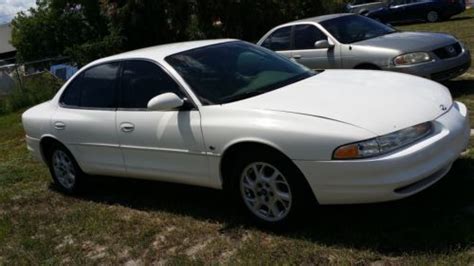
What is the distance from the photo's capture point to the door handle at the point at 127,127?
18.9 feet

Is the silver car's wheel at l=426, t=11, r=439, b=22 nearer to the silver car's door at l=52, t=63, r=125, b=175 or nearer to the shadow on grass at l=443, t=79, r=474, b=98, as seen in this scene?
the shadow on grass at l=443, t=79, r=474, b=98

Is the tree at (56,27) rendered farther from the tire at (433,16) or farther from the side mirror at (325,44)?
the side mirror at (325,44)

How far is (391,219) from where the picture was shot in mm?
4859

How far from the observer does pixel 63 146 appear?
6770 millimetres

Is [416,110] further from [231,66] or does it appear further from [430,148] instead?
[231,66]

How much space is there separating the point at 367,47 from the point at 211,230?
5.19m

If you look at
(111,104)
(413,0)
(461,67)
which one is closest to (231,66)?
(111,104)

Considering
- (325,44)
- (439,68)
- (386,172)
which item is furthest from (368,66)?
(386,172)

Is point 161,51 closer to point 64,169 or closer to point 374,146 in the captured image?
point 64,169

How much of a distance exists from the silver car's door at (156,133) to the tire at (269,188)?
14.7 inches

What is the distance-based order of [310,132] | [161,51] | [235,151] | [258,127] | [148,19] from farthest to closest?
[148,19]
[161,51]
[235,151]
[258,127]
[310,132]

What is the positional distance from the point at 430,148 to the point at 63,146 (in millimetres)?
3889

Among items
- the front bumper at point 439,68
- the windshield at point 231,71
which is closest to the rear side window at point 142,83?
the windshield at point 231,71

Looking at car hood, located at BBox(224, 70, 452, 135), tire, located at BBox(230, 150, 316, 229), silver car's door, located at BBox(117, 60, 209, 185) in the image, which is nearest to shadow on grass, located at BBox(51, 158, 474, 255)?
tire, located at BBox(230, 150, 316, 229)
